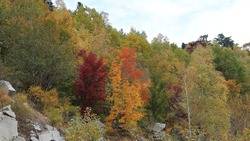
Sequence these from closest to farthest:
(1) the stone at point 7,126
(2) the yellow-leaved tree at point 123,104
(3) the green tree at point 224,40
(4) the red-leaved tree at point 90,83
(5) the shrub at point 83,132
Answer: (1) the stone at point 7,126
(5) the shrub at point 83,132
(4) the red-leaved tree at point 90,83
(2) the yellow-leaved tree at point 123,104
(3) the green tree at point 224,40

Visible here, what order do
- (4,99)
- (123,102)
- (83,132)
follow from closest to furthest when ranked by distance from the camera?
(83,132)
(4,99)
(123,102)

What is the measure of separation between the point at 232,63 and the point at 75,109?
5799 cm

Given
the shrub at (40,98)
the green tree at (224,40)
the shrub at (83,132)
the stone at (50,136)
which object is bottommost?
the stone at (50,136)

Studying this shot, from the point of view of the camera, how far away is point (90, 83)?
183 ft

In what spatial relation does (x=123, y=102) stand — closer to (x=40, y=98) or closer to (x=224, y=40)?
(x=40, y=98)

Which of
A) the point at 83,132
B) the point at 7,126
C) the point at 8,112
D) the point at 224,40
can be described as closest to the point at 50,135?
the point at 83,132

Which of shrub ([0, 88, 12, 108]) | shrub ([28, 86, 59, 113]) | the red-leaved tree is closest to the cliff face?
shrub ([0, 88, 12, 108])

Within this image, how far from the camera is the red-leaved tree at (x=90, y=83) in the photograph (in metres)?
55.0

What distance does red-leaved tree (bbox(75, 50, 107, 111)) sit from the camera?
55.0m

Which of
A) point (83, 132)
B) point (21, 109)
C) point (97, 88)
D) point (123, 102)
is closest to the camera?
point (83, 132)

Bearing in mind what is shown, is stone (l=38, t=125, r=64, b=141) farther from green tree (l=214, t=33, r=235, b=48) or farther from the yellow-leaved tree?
green tree (l=214, t=33, r=235, b=48)

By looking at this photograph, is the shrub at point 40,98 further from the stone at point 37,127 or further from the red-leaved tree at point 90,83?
the stone at point 37,127

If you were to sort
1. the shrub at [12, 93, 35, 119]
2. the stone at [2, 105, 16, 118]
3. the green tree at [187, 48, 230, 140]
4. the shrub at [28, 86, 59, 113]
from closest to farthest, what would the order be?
the stone at [2, 105, 16, 118] < the shrub at [12, 93, 35, 119] < the shrub at [28, 86, 59, 113] < the green tree at [187, 48, 230, 140]

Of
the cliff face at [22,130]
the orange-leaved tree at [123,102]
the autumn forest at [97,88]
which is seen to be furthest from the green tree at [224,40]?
the cliff face at [22,130]
